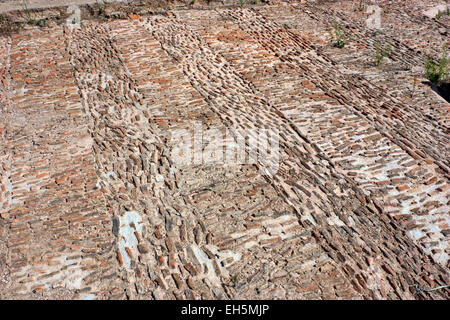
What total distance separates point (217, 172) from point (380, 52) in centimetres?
460

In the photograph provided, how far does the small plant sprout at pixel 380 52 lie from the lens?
847cm

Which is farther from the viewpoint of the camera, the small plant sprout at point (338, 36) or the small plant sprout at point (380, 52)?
the small plant sprout at point (338, 36)

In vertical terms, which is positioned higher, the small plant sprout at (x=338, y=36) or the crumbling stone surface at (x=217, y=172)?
the small plant sprout at (x=338, y=36)

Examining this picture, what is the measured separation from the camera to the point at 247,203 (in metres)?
5.48

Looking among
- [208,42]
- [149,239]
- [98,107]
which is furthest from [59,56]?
[149,239]

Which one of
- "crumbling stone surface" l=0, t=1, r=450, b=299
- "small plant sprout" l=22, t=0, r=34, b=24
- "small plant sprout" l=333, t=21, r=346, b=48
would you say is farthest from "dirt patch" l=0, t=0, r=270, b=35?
"small plant sprout" l=333, t=21, r=346, b=48

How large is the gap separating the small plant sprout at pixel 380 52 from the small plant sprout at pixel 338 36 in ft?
2.04

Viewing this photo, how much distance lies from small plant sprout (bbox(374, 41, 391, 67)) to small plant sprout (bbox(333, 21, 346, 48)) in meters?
0.62

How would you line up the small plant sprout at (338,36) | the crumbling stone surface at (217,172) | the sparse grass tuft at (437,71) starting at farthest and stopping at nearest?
the small plant sprout at (338,36) → the sparse grass tuft at (437,71) → the crumbling stone surface at (217,172)

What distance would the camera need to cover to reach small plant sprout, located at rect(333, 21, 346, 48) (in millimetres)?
9031

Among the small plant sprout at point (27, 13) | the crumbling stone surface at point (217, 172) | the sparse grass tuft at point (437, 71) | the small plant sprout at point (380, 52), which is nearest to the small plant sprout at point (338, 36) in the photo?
the crumbling stone surface at point (217, 172)

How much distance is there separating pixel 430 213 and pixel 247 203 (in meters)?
2.04

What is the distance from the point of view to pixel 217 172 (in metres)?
5.94

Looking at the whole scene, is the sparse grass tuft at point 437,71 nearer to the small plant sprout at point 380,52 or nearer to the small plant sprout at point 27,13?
the small plant sprout at point 380,52
